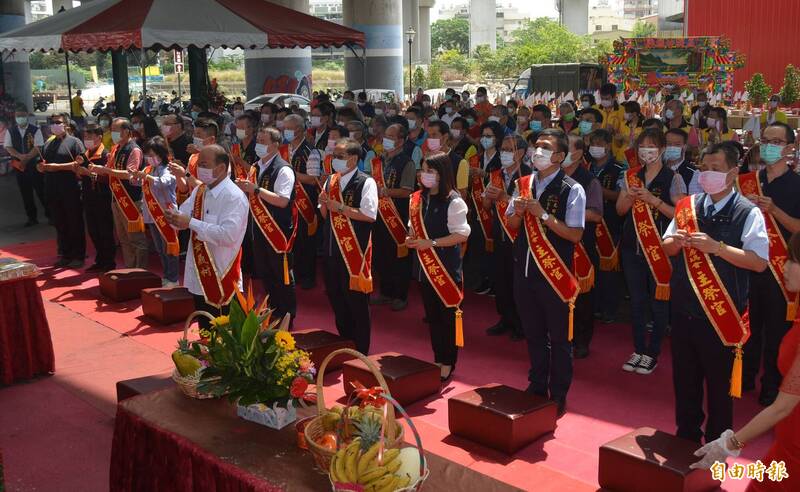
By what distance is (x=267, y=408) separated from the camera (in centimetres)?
323

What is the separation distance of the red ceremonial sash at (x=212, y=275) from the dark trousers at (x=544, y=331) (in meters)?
1.77

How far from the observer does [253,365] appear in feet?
10.6

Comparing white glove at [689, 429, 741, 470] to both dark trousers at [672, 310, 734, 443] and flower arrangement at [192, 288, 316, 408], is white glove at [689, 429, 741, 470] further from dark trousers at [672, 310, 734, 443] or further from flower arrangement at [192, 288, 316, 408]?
flower arrangement at [192, 288, 316, 408]

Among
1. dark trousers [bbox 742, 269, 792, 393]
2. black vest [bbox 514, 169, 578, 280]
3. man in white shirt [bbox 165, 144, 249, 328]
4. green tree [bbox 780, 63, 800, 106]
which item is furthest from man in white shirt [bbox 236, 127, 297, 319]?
green tree [bbox 780, 63, 800, 106]

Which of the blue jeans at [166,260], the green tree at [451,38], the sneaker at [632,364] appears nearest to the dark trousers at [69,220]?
the blue jeans at [166,260]

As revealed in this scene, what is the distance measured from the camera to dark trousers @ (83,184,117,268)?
8.59 metres

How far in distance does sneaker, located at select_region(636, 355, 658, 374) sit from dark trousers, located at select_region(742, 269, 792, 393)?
577 millimetres

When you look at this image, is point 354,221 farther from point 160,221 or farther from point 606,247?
point 160,221

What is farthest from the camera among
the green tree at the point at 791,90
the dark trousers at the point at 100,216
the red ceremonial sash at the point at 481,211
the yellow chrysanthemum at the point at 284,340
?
the green tree at the point at 791,90

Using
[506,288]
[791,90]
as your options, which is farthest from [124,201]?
[791,90]

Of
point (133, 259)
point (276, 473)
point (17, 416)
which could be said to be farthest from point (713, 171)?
point (133, 259)

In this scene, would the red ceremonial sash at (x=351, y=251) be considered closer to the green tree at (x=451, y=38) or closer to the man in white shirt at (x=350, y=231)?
the man in white shirt at (x=350, y=231)

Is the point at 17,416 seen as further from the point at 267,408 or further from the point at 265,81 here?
the point at 265,81

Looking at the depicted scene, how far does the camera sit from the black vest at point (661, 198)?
5227 mm
